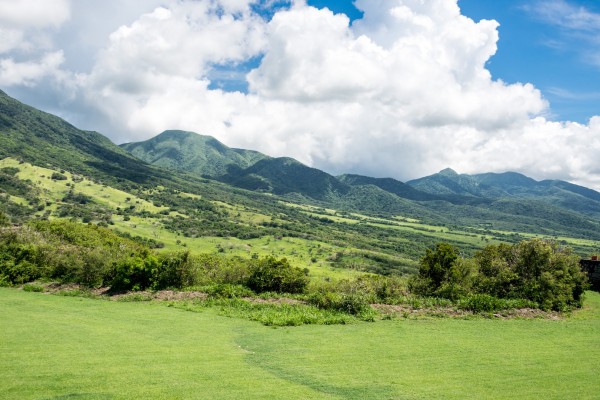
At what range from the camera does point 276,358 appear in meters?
19.0

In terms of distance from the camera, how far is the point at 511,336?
25031 mm

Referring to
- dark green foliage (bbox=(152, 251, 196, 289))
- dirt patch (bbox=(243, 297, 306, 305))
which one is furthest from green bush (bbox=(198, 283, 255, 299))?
dark green foliage (bbox=(152, 251, 196, 289))

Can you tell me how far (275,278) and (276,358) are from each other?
18.2 meters

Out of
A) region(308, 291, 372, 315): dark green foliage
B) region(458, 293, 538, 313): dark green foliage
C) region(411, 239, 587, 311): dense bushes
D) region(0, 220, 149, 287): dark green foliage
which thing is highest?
region(411, 239, 587, 311): dense bushes

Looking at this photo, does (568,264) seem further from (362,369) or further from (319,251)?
(319,251)

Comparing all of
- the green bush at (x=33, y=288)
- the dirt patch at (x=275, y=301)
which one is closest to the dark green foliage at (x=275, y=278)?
the dirt patch at (x=275, y=301)

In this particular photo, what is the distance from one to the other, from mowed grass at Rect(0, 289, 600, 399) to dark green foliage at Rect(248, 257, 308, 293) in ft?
29.5

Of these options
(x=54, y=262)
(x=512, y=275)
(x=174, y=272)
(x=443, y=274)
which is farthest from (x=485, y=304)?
(x=54, y=262)

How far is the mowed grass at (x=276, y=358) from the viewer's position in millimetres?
14188

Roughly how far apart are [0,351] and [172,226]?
560ft

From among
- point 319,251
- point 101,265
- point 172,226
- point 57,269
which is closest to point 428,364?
point 101,265

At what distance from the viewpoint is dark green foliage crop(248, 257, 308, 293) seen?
37062 mm

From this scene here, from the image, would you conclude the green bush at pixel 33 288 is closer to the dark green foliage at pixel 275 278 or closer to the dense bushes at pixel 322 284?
the dense bushes at pixel 322 284

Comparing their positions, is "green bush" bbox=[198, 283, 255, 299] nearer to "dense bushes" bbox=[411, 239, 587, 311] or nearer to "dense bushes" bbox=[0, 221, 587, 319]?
"dense bushes" bbox=[0, 221, 587, 319]
